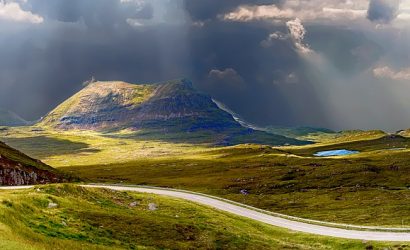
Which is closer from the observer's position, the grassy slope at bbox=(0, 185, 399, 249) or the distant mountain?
the grassy slope at bbox=(0, 185, 399, 249)

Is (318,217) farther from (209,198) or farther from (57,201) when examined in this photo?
(57,201)

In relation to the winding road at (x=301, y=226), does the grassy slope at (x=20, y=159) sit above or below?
above

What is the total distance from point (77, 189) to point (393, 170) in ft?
498

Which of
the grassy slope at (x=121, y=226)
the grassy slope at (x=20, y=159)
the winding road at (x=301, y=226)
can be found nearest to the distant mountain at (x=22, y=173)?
the grassy slope at (x=20, y=159)

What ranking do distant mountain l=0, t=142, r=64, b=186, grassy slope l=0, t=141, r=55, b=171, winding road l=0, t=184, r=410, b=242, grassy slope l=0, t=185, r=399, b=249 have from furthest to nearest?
grassy slope l=0, t=141, r=55, b=171 → distant mountain l=0, t=142, r=64, b=186 → winding road l=0, t=184, r=410, b=242 → grassy slope l=0, t=185, r=399, b=249

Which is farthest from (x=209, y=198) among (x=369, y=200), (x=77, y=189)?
(x=369, y=200)

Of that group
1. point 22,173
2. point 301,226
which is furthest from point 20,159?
point 301,226

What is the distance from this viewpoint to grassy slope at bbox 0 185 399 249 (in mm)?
44156

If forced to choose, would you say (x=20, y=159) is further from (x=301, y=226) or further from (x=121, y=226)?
(x=301, y=226)

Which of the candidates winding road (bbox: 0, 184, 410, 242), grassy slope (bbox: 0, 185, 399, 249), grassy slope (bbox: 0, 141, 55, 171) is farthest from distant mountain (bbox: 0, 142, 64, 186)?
grassy slope (bbox: 0, 185, 399, 249)

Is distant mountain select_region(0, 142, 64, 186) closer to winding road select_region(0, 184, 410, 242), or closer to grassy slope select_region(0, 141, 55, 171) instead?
grassy slope select_region(0, 141, 55, 171)

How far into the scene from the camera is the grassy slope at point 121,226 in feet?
145

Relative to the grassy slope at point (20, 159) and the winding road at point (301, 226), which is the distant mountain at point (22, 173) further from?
the winding road at point (301, 226)

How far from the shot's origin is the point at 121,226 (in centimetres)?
5469
